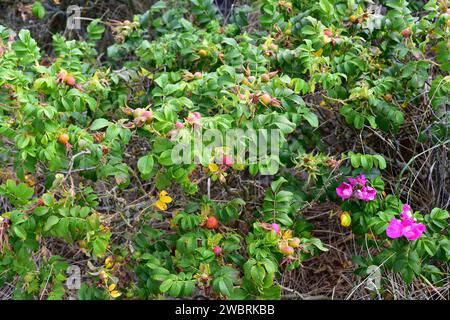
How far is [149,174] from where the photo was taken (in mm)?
2023

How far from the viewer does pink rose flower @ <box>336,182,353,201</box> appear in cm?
221

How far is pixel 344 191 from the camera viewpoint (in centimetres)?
221

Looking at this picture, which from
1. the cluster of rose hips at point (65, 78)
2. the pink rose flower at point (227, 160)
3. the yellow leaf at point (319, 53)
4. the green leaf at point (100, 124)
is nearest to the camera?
the pink rose flower at point (227, 160)

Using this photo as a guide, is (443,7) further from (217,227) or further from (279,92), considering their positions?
(217,227)

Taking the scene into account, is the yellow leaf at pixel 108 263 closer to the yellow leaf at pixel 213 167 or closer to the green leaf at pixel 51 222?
the green leaf at pixel 51 222

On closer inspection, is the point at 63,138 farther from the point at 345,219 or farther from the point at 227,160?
the point at 345,219

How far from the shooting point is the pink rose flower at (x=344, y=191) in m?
2.21

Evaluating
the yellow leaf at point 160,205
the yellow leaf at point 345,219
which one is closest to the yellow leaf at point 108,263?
the yellow leaf at point 160,205

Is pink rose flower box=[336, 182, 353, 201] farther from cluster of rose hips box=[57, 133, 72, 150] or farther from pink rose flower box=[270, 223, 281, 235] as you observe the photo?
cluster of rose hips box=[57, 133, 72, 150]

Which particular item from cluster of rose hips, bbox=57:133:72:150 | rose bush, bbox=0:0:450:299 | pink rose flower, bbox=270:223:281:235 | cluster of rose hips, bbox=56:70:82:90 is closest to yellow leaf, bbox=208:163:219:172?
rose bush, bbox=0:0:450:299

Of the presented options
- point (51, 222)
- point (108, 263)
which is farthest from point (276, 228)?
point (51, 222)

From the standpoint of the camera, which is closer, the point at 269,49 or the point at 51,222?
the point at 51,222

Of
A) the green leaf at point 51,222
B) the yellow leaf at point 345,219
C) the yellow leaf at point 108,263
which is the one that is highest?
the green leaf at point 51,222
